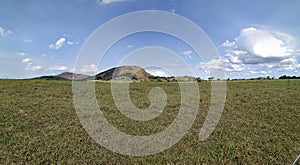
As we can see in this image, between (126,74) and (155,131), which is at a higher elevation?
Result: (126,74)

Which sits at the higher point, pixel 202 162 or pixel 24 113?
pixel 24 113

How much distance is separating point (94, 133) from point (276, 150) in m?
5.34

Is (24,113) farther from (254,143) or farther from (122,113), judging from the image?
(254,143)

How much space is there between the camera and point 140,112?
10.7 m

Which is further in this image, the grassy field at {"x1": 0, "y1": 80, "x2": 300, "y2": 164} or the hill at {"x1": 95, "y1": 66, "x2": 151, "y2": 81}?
the hill at {"x1": 95, "y1": 66, "x2": 151, "y2": 81}

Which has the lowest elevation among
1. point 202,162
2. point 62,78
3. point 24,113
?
point 202,162

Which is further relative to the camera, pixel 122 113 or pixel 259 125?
pixel 122 113

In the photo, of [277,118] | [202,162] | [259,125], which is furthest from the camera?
[277,118]

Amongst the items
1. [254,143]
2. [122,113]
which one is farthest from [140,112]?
[254,143]

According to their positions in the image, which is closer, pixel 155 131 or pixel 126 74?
pixel 155 131

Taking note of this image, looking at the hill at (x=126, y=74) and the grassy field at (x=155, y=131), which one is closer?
the grassy field at (x=155, y=131)

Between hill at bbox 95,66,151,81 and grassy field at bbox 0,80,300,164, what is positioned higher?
hill at bbox 95,66,151,81

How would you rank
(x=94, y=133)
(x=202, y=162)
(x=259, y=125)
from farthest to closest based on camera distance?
1. (x=259, y=125)
2. (x=94, y=133)
3. (x=202, y=162)

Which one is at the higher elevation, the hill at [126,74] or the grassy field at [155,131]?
the hill at [126,74]
